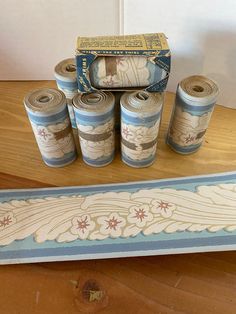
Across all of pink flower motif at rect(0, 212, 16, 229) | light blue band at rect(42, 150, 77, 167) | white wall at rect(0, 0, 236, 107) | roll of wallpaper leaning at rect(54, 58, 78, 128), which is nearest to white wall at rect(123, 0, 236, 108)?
white wall at rect(0, 0, 236, 107)

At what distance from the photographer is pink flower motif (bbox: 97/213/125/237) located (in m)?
0.37

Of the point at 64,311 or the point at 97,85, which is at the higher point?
the point at 97,85

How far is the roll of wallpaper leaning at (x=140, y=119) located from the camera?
0.38m

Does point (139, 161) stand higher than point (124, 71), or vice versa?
point (124, 71)

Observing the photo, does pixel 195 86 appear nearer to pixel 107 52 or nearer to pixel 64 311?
pixel 107 52

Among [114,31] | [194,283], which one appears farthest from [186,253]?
[114,31]

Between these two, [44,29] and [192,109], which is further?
[44,29]

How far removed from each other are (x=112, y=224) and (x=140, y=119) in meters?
0.14

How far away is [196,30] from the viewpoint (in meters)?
0.46

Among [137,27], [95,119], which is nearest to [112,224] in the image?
[95,119]

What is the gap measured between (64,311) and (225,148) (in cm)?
33

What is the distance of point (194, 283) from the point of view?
0.34m

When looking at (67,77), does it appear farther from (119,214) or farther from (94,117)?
(119,214)

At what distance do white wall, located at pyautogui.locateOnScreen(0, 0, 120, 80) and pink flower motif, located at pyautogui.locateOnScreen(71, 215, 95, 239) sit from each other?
12.5 inches
